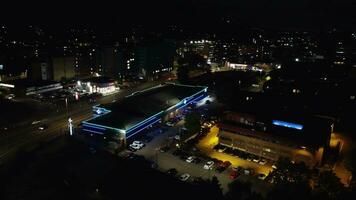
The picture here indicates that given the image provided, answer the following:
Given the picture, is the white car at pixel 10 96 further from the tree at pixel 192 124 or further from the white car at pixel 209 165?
the white car at pixel 209 165

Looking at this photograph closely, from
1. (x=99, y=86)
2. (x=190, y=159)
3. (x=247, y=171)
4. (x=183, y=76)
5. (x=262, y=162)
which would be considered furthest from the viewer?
(x=183, y=76)

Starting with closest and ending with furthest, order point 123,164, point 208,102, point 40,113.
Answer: point 123,164 → point 40,113 → point 208,102

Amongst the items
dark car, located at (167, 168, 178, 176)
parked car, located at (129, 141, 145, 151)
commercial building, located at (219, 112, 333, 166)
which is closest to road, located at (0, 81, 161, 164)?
parked car, located at (129, 141, 145, 151)

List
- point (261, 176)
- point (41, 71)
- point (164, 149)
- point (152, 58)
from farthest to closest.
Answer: point (152, 58) < point (41, 71) < point (164, 149) < point (261, 176)

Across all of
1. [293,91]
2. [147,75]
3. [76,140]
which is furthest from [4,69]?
[293,91]

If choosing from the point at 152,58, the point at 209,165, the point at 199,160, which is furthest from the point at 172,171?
the point at 152,58

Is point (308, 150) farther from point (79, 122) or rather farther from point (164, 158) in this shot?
point (79, 122)

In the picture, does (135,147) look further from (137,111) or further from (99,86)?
(99,86)
